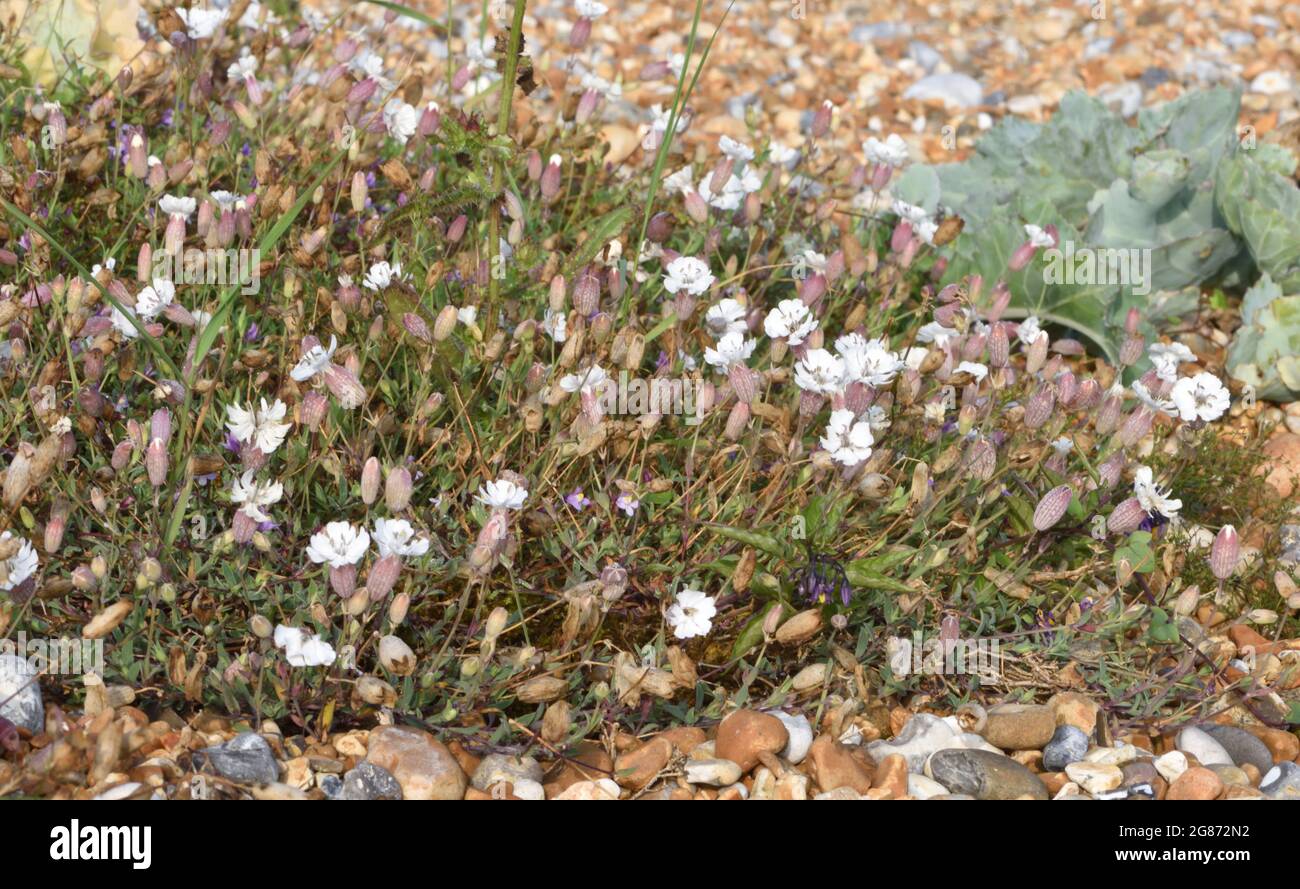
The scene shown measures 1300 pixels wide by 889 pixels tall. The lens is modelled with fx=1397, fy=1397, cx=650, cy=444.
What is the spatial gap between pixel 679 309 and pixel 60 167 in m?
1.36

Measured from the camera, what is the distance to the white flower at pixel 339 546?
7.21 feet

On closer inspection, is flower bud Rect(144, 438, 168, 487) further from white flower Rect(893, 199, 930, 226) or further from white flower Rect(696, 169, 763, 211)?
white flower Rect(893, 199, 930, 226)

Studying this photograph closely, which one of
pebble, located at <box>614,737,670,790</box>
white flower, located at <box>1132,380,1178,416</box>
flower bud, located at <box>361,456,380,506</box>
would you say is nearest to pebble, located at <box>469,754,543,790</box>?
pebble, located at <box>614,737,670,790</box>

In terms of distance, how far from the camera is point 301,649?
2.19m

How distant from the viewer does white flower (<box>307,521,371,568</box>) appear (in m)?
2.20

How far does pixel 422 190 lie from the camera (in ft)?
10.2

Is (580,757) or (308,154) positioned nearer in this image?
(580,757)

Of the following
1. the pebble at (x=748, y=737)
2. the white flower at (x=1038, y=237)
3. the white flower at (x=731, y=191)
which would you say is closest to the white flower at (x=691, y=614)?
the pebble at (x=748, y=737)

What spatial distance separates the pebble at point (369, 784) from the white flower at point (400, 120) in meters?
1.72

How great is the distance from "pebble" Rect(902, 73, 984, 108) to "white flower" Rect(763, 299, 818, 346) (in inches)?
101

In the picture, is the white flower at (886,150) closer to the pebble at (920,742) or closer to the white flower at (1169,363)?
the white flower at (1169,363)

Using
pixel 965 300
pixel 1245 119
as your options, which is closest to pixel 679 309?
pixel 965 300

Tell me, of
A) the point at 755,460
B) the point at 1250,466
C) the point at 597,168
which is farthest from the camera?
the point at 597,168

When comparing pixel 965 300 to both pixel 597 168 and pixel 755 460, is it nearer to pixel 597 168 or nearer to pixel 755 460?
pixel 755 460
